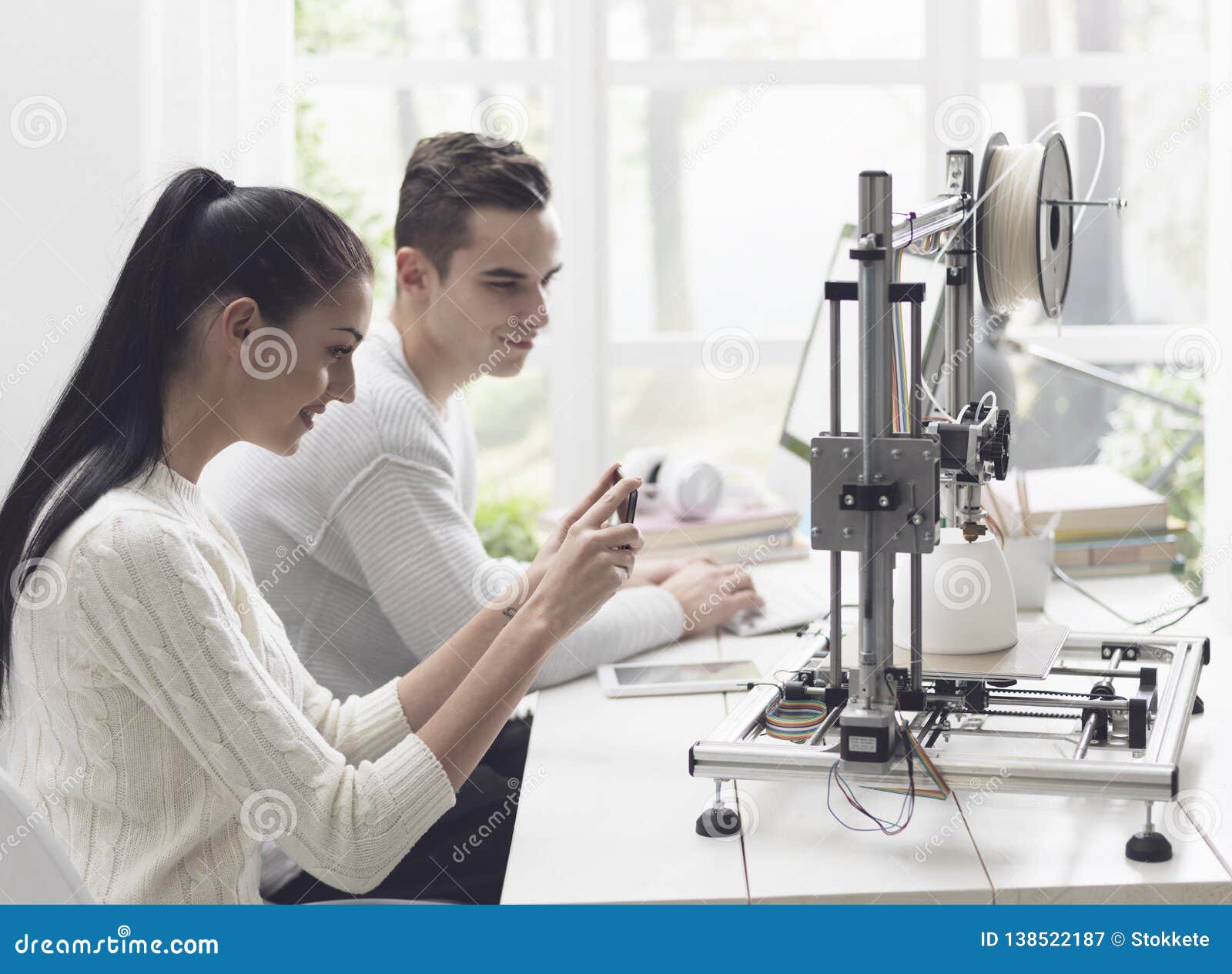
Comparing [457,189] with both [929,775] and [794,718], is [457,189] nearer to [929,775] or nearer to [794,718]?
[794,718]

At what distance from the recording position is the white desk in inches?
38.9

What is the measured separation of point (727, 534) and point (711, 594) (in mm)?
406

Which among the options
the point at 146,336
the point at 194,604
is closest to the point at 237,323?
the point at 146,336

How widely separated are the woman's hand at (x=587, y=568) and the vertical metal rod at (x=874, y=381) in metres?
0.24

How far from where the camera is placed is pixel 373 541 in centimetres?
154

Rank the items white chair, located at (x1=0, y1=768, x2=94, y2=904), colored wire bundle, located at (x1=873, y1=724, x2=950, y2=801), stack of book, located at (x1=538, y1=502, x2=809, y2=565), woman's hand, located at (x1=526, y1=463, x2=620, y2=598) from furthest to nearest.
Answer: stack of book, located at (x1=538, y1=502, x2=809, y2=565)
woman's hand, located at (x1=526, y1=463, x2=620, y2=598)
colored wire bundle, located at (x1=873, y1=724, x2=950, y2=801)
white chair, located at (x1=0, y1=768, x2=94, y2=904)

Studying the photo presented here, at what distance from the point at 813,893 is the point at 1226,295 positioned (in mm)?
1319

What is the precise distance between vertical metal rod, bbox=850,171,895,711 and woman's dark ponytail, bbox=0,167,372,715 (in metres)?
0.50

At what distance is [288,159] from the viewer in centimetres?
257

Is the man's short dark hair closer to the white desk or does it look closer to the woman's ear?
the woman's ear

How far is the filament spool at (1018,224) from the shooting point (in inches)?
51.1

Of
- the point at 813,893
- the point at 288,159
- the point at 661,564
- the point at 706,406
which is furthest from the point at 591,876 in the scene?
the point at 706,406

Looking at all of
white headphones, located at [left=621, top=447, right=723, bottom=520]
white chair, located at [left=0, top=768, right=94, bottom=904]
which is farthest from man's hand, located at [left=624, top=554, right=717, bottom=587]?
white chair, located at [left=0, top=768, right=94, bottom=904]

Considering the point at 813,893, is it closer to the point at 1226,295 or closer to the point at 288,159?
the point at 1226,295
